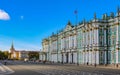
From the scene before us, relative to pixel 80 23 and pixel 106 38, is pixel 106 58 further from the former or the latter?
pixel 80 23

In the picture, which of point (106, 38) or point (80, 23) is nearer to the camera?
point (106, 38)

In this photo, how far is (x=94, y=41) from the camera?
10044cm

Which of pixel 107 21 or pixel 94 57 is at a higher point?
pixel 107 21

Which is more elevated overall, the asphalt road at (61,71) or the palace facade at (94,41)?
the palace facade at (94,41)

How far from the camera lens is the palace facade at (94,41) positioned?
9454 cm

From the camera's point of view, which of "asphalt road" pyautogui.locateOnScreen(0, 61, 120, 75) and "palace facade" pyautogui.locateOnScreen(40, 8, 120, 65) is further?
"palace facade" pyautogui.locateOnScreen(40, 8, 120, 65)

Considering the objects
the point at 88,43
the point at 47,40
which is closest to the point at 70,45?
the point at 88,43

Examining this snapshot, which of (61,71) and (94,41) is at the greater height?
(94,41)

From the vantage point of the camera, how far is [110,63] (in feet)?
321

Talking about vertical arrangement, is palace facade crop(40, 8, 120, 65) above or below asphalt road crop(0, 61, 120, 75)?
above

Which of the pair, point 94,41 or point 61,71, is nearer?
point 61,71

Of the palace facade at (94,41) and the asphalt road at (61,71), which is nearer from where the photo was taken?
the asphalt road at (61,71)

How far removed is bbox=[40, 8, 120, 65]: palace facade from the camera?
94.5m

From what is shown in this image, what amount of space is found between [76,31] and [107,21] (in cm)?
2398
